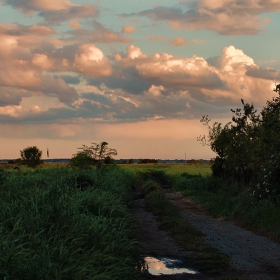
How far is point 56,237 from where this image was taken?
26.6ft

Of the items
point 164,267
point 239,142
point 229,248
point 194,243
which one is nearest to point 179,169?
point 239,142

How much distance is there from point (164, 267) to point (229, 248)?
281 cm

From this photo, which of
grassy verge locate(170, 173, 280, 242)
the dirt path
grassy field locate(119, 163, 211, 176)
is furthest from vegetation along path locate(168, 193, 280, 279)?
grassy field locate(119, 163, 211, 176)

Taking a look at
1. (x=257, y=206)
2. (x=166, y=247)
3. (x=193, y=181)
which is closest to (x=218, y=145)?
(x=193, y=181)

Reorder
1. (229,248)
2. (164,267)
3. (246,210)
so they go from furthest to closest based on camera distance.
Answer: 1. (246,210)
2. (229,248)
3. (164,267)

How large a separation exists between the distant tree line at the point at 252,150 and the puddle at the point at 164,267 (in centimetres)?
796

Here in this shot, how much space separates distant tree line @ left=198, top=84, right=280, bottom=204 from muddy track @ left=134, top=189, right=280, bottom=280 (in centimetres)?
218

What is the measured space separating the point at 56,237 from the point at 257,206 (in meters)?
11.3

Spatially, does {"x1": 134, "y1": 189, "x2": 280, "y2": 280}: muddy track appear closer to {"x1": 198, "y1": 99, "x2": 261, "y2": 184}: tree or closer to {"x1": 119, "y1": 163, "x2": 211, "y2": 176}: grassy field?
{"x1": 198, "y1": 99, "x2": 261, "y2": 184}: tree

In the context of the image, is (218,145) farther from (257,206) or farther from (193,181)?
(257,206)

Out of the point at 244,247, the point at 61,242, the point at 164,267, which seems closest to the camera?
the point at 61,242

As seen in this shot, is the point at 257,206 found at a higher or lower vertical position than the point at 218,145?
lower

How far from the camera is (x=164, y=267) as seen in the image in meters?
9.86

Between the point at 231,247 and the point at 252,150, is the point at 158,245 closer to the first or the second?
the point at 231,247
